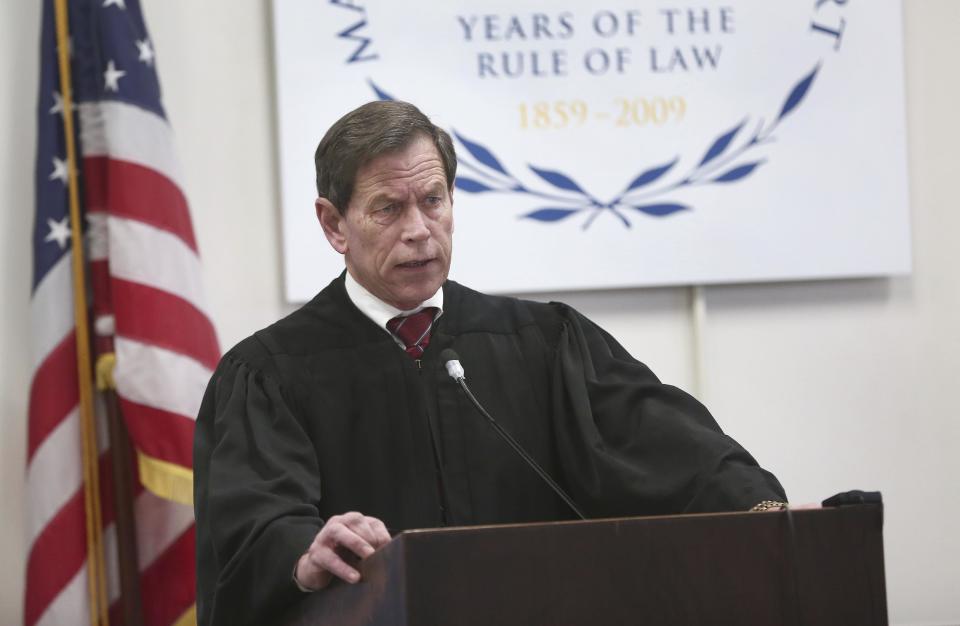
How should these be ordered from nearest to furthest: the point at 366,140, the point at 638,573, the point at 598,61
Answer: the point at 638,573
the point at 366,140
the point at 598,61

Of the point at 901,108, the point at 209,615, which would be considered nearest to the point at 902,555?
the point at 901,108

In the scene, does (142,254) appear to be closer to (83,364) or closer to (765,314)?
(83,364)

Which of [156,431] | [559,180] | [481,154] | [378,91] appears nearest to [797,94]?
[559,180]

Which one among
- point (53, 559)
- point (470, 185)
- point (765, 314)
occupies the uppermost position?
point (470, 185)

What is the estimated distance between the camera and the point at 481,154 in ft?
15.1

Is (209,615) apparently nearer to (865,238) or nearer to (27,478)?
(27,478)

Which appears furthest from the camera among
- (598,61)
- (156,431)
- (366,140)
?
(598,61)

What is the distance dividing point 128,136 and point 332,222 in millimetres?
1620

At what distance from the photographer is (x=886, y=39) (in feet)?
15.7

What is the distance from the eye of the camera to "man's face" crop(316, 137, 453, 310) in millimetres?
2781

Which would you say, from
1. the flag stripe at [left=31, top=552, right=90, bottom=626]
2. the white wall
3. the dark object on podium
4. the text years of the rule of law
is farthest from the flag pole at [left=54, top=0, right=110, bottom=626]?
the dark object on podium

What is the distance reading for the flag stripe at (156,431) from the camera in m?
4.16

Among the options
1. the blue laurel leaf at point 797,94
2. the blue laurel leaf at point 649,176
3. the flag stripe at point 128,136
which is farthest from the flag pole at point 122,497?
the blue laurel leaf at point 797,94

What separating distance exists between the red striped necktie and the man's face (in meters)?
0.07
